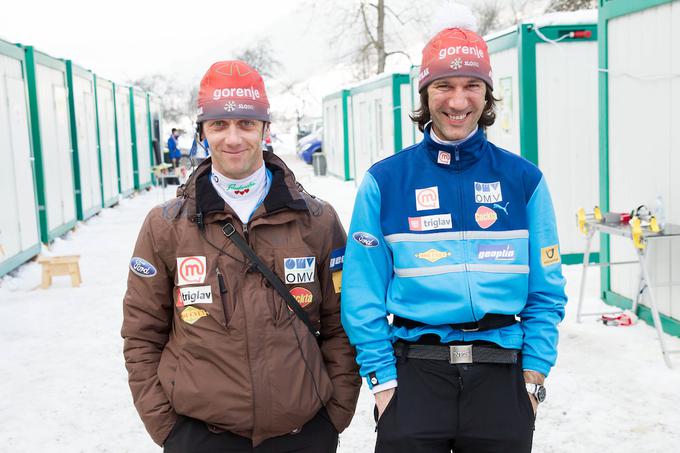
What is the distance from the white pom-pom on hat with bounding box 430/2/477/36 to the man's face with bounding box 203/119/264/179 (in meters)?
0.72

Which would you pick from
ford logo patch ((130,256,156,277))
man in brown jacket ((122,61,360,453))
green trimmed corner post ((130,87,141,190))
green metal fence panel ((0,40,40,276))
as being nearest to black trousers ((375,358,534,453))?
man in brown jacket ((122,61,360,453))

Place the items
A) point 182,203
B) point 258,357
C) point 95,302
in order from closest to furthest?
point 258,357 → point 182,203 → point 95,302

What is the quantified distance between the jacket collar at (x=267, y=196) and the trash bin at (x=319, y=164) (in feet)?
81.8

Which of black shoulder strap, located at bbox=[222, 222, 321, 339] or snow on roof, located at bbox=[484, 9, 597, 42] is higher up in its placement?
snow on roof, located at bbox=[484, 9, 597, 42]

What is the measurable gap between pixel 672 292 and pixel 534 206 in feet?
14.2

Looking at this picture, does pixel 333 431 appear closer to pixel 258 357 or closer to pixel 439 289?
pixel 258 357

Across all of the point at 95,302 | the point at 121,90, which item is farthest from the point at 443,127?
the point at 121,90

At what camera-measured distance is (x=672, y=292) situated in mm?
6215

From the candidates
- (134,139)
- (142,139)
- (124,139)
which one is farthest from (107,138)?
(142,139)

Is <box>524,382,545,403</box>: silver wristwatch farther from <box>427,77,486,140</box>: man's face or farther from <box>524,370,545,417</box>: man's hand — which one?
<box>427,77,486,140</box>: man's face

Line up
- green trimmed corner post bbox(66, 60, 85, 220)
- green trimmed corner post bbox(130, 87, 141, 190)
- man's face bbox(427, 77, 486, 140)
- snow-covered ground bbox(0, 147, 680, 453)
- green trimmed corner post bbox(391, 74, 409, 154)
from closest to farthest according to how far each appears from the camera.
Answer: man's face bbox(427, 77, 486, 140) < snow-covered ground bbox(0, 147, 680, 453) < green trimmed corner post bbox(66, 60, 85, 220) < green trimmed corner post bbox(391, 74, 409, 154) < green trimmed corner post bbox(130, 87, 141, 190)

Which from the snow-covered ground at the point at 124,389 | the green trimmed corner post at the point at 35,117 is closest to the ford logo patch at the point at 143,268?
the snow-covered ground at the point at 124,389

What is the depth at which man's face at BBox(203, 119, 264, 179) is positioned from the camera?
238 centimetres

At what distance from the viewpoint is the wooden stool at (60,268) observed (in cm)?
934
